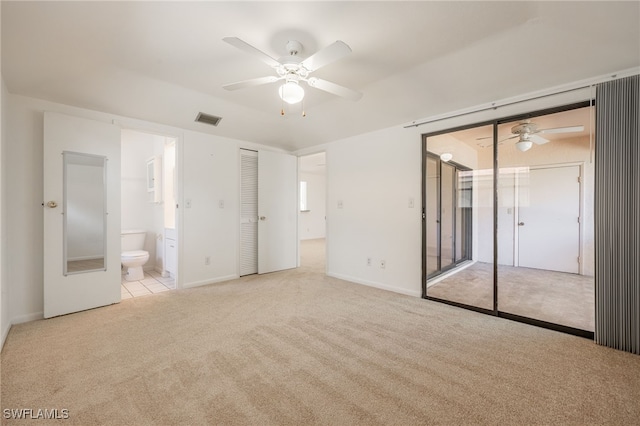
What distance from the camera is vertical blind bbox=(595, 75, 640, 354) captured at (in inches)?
85.5

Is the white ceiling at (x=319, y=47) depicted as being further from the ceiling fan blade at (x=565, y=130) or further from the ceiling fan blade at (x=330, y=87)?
the ceiling fan blade at (x=565, y=130)

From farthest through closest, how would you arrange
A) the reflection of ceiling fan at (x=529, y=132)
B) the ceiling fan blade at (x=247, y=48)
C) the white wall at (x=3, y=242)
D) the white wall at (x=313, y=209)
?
the white wall at (x=313, y=209) < the reflection of ceiling fan at (x=529, y=132) < the white wall at (x=3, y=242) < the ceiling fan blade at (x=247, y=48)

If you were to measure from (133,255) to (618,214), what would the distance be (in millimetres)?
5983

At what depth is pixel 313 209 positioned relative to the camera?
10148mm

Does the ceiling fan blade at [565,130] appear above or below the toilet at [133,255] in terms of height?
above

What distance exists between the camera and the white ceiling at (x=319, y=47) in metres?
1.90

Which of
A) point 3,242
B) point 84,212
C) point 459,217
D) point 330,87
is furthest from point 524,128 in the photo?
point 3,242

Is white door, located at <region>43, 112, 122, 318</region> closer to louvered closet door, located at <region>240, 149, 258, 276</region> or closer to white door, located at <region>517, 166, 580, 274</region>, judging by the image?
louvered closet door, located at <region>240, 149, 258, 276</region>

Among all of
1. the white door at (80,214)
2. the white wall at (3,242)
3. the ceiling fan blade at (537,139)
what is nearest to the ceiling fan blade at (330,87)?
the ceiling fan blade at (537,139)

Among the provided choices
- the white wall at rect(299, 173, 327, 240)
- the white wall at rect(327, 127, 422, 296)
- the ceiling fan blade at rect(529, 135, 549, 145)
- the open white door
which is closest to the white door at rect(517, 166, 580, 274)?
the ceiling fan blade at rect(529, 135, 549, 145)

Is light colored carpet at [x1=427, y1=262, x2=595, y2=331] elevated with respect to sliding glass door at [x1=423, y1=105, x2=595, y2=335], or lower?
lower

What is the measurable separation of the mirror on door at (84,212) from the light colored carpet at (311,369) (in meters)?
0.62

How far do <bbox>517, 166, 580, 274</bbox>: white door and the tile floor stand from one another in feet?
17.1

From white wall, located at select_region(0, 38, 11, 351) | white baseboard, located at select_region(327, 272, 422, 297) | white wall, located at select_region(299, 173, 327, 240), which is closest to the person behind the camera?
white wall, located at select_region(0, 38, 11, 351)
